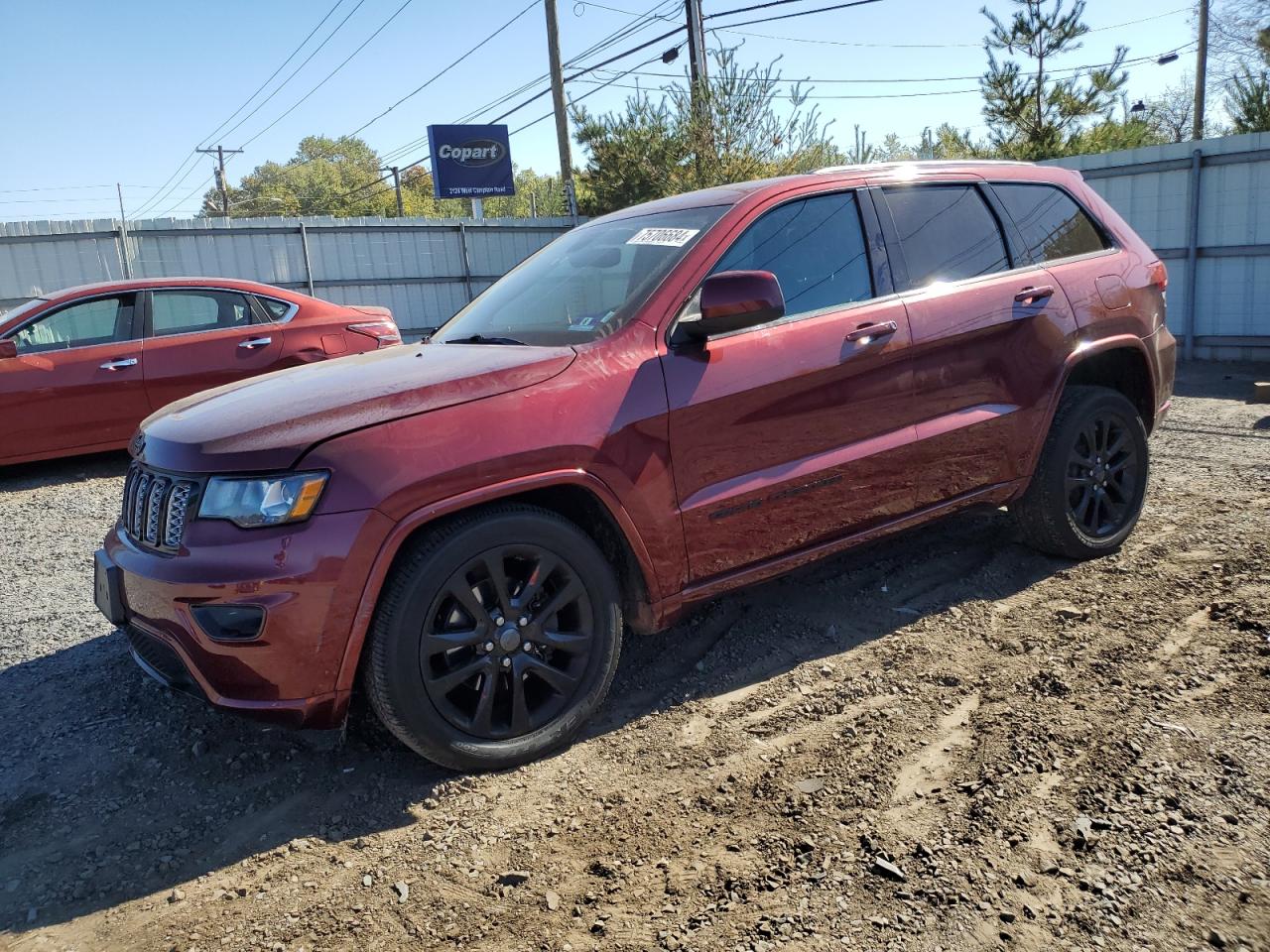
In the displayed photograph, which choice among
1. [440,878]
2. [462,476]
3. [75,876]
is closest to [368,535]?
[462,476]

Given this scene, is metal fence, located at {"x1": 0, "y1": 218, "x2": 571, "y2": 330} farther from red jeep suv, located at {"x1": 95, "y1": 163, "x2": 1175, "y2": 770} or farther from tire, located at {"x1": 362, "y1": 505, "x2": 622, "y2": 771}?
tire, located at {"x1": 362, "y1": 505, "x2": 622, "y2": 771}

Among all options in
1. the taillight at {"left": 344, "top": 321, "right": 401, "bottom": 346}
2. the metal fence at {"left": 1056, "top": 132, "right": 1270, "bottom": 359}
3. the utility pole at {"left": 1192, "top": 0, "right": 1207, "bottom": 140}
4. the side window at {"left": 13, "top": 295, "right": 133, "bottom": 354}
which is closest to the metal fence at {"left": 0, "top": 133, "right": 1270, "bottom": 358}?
the metal fence at {"left": 1056, "top": 132, "right": 1270, "bottom": 359}

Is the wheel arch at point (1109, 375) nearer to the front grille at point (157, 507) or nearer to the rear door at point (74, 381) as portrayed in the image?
the front grille at point (157, 507)

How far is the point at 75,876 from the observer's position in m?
2.63

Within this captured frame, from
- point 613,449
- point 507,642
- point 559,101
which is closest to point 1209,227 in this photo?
point 613,449

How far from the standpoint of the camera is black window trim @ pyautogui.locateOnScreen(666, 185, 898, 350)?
11.2 ft

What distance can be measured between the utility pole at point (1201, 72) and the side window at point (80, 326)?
29.6 m

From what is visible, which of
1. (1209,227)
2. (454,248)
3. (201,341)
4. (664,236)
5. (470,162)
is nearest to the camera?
(664,236)

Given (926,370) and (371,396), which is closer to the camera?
(371,396)

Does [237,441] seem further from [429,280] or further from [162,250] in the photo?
[429,280]

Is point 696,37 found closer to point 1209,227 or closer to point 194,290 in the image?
point 1209,227

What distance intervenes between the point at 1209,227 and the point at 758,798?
11.6 meters

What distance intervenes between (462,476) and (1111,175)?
12362 mm

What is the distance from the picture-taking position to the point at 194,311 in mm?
8203
